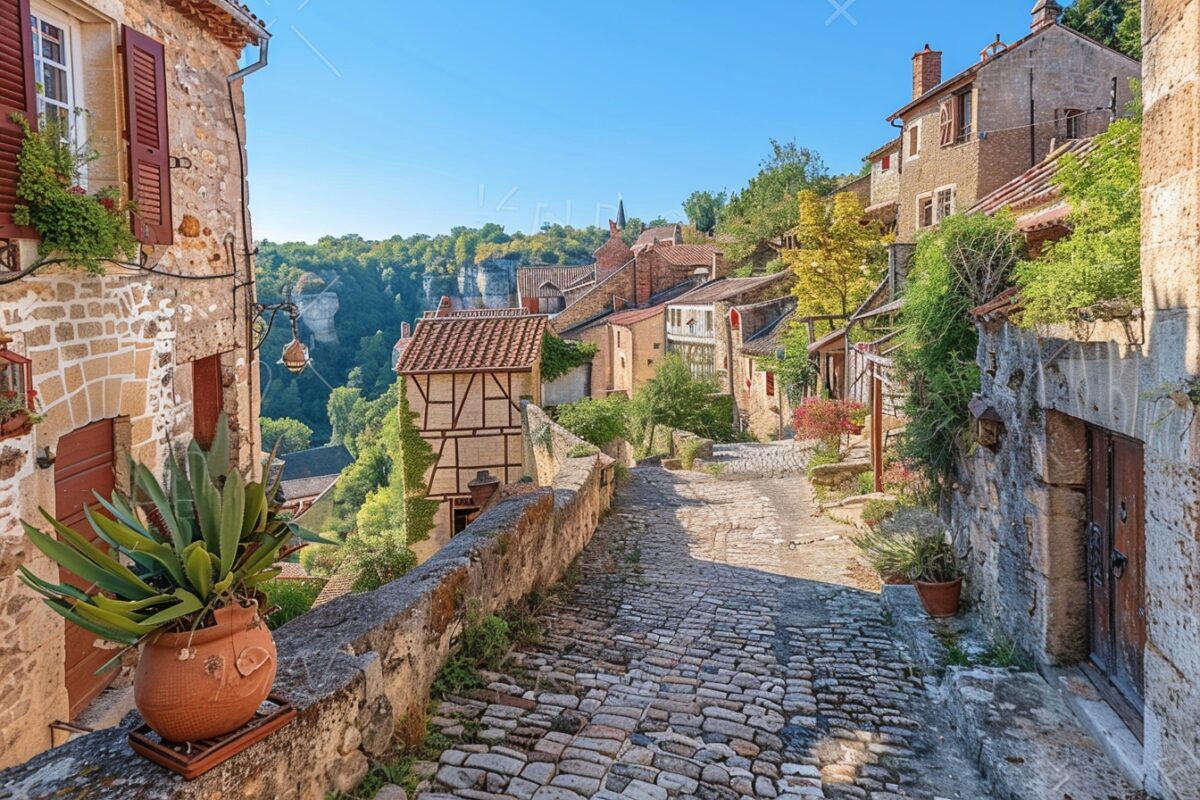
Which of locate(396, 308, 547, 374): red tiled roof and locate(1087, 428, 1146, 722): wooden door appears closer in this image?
locate(1087, 428, 1146, 722): wooden door

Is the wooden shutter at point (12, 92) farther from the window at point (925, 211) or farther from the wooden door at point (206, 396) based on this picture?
the window at point (925, 211)

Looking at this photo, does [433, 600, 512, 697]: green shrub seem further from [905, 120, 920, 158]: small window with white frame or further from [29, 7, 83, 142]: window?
[905, 120, 920, 158]: small window with white frame

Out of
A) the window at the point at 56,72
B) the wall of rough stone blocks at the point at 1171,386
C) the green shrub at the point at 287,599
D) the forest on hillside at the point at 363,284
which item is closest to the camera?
the wall of rough stone blocks at the point at 1171,386

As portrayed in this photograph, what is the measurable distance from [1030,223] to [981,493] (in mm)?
2780

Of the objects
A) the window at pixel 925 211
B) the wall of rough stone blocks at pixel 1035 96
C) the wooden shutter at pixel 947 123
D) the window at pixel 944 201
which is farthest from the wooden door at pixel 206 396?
the window at pixel 925 211

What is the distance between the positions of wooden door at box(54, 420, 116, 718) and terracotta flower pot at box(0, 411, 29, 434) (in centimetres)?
77

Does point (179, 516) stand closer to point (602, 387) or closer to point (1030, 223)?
point (1030, 223)

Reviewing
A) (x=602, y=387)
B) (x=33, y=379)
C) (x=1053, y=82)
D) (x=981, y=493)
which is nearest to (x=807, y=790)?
(x=981, y=493)

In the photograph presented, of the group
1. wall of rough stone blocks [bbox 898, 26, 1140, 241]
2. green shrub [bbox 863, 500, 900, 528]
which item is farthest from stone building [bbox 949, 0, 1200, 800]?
wall of rough stone blocks [bbox 898, 26, 1140, 241]

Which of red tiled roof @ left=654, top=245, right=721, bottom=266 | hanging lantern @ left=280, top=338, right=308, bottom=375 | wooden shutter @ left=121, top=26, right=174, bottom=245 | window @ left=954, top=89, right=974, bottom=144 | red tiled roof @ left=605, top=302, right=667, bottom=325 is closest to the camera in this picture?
wooden shutter @ left=121, top=26, right=174, bottom=245

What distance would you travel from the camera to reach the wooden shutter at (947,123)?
20.8 metres

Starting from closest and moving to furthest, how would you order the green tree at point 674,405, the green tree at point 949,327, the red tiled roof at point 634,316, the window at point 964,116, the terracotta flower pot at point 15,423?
1. the terracotta flower pot at point 15,423
2. the green tree at point 949,327
3. the window at point 964,116
4. the green tree at point 674,405
5. the red tiled roof at point 634,316

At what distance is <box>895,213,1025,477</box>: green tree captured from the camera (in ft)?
20.9

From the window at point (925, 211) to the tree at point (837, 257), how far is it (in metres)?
1.33
